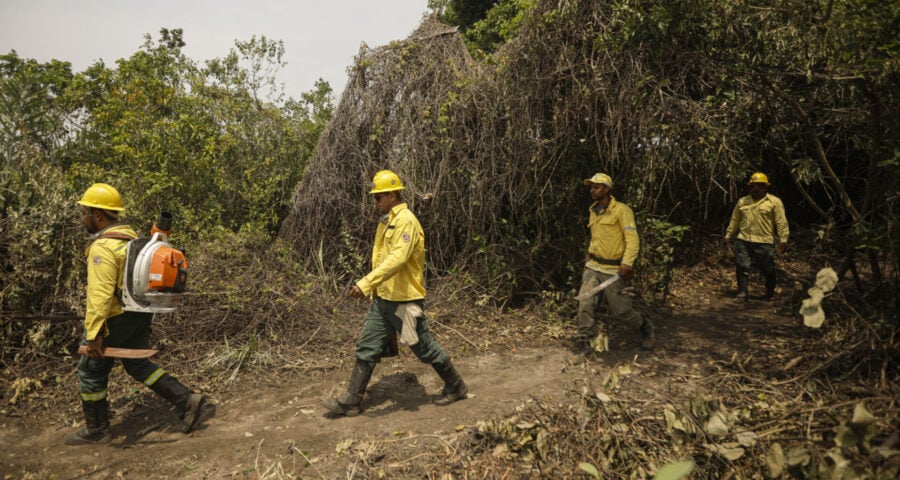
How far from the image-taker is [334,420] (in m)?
3.87

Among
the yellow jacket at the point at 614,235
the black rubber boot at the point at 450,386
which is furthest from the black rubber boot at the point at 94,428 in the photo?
the yellow jacket at the point at 614,235

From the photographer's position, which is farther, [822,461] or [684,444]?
[684,444]

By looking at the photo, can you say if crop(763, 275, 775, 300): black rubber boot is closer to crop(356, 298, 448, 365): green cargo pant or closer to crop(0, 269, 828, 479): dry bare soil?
crop(0, 269, 828, 479): dry bare soil

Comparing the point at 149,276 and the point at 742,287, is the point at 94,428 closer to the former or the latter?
the point at 149,276

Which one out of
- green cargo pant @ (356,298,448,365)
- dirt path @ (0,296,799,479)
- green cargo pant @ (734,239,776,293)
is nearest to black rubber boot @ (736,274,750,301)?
green cargo pant @ (734,239,776,293)

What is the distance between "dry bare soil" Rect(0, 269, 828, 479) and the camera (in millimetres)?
3295

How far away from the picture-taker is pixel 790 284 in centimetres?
727

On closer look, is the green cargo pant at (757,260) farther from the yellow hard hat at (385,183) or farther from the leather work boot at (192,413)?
the leather work boot at (192,413)

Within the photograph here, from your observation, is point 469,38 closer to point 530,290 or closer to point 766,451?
point 530,290

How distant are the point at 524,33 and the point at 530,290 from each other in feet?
10.2

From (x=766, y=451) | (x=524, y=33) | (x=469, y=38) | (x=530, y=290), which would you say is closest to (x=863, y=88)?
(x=766, y=451)

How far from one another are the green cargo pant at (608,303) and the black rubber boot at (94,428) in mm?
4227

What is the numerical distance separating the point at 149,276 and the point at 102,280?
12.4 inches

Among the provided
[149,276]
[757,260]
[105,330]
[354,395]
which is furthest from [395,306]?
[757,260]
